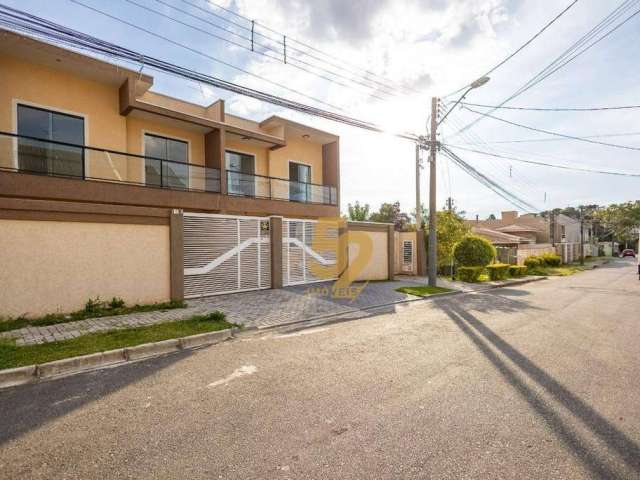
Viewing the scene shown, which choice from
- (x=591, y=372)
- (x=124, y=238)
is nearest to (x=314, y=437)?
(x=591, y=372)

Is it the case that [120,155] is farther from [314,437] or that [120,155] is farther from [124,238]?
[314,437]

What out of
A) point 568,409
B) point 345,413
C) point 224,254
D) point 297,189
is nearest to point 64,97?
point 224,254

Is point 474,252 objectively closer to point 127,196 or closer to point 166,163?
point 166,163

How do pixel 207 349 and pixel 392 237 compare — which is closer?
pixel 207 349

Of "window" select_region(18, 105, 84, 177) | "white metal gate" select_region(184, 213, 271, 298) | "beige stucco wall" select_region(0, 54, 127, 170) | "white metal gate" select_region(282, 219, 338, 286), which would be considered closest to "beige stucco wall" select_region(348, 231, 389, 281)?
"white metal gate" select_region(282, 219, 338, 286)

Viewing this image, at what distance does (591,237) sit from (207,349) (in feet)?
251

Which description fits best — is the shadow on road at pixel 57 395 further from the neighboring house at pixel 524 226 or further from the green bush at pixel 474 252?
the neighboring house at pixel 524 226

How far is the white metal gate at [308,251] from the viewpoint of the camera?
13.2 meters

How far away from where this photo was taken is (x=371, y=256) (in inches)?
637

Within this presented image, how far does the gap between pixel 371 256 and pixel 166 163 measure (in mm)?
9556

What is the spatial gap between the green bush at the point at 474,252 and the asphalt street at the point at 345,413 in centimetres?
1011

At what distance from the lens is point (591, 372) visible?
15.1 feet

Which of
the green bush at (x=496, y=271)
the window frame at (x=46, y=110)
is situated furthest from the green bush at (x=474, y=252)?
the window frame at (x=46, y=110)

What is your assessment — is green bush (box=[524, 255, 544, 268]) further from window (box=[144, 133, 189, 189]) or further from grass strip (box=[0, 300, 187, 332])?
grass strip (box=[0, 300, 187, 332])
